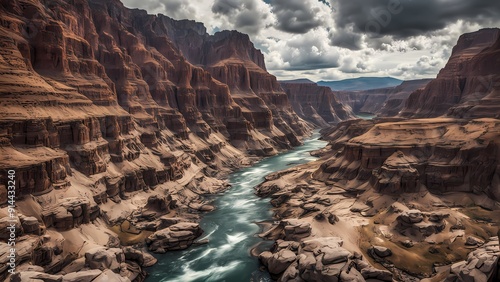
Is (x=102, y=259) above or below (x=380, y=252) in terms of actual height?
above

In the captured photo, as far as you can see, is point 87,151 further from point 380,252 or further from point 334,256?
point 380,252

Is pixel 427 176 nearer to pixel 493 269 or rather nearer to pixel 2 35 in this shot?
pixel 493 269

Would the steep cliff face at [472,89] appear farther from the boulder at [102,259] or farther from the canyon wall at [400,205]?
the boulder at [102,259]

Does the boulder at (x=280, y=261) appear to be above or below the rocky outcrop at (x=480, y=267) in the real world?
below

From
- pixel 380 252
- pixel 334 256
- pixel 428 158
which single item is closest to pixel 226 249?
pixel 334 256

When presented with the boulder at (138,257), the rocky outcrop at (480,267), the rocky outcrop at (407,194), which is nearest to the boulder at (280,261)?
the rocky outcrop at (407,194)

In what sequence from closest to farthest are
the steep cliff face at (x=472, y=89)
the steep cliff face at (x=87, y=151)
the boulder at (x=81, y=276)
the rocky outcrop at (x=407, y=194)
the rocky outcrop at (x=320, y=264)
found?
the boulder at (x=81, y=276) → the rocky outcrop at (x=320, y=264) → the steep cliff face at (x=87, y=151) → the rocky outcrop at (x=407, y=194) → the steep cliff face at (x=472, y=89)

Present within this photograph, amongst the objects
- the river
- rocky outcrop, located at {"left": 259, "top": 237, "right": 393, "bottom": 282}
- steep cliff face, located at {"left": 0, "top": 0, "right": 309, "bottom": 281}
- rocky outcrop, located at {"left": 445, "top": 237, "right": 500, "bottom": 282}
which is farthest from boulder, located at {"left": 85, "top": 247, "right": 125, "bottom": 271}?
rocky outcrop, located at {"left": 445, "top": 237, "right": 500, "bottom": 282}
